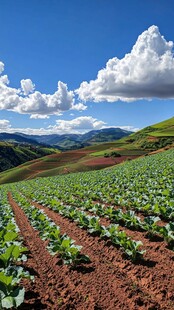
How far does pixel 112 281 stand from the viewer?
22.8 ft

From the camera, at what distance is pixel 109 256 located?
338 inches

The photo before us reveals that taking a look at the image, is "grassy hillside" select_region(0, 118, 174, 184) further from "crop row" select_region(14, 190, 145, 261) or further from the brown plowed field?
the brown plowed field

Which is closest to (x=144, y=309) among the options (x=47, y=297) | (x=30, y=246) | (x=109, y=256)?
(x=47, y=297)

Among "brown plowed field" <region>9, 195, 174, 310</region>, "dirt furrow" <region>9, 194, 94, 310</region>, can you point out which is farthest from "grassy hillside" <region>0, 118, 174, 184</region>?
"brown plowed field" <region>9, 195, 174, 310</region>

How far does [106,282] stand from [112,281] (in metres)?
0.16

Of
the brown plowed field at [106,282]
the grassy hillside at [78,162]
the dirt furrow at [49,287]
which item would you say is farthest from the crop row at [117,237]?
the grassy hillside at [78,162]

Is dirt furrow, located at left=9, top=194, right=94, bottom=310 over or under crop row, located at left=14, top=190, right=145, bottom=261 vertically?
under

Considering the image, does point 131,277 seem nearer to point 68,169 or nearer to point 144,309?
A: point 144,309

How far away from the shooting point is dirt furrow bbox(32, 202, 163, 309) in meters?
6.00

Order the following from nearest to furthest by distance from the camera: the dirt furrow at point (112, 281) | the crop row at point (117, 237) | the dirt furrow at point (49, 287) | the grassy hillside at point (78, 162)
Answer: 1. the dirt furrow at point (112, 281)
2. the dirt furrow at point (49, 287)
3. the crop row at point (117, 237)
4. the grassy hillside at point (78, 162)

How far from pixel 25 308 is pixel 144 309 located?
2.69 meters

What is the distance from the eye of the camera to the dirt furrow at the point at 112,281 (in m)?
6.00

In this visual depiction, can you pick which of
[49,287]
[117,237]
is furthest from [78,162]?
[49,287]

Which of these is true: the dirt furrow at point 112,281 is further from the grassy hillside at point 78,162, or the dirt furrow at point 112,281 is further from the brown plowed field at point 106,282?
the grassy hillside at point 78,162
